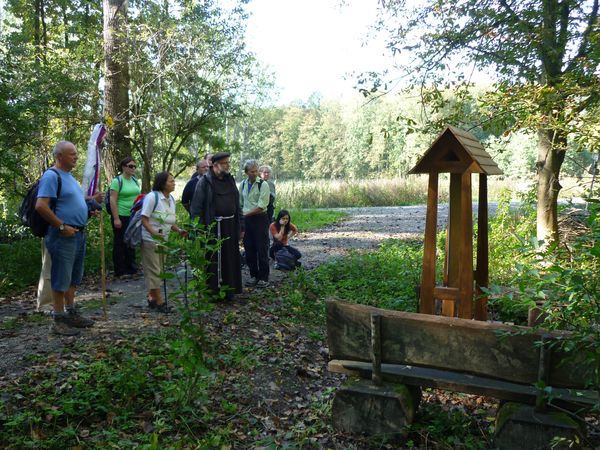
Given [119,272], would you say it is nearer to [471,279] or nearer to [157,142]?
[157,142]

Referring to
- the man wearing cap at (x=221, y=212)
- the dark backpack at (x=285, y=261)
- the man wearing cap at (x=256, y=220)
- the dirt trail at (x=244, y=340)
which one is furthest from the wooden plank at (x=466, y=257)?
the dark backpack at (x=285, y=261)

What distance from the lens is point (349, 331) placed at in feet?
13.7

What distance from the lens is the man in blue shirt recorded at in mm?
5219

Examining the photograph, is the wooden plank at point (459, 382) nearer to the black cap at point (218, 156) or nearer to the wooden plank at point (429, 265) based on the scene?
the wooden plank at point (429, 265)

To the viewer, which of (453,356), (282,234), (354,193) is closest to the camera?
(453,356)

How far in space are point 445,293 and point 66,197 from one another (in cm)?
394

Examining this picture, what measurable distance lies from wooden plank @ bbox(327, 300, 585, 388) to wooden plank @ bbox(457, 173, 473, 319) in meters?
0.97

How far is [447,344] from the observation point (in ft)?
12.6

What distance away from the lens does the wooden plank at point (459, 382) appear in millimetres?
3520

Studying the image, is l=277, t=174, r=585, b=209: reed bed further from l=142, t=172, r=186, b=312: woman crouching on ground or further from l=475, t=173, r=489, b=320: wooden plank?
l=475, t=173, r=489, b=320: wooden plank

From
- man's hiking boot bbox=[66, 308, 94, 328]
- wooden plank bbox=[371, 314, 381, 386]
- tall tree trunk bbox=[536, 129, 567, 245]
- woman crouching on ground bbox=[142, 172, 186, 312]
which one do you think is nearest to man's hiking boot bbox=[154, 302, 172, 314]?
woman crouching on ground bbox=[142, 172, 186, 312]

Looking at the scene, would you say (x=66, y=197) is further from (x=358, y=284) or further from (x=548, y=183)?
(x=548, y=183)

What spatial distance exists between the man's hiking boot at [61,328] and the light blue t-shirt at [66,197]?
1079 mm

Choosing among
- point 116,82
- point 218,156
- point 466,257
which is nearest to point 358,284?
point 218,156
